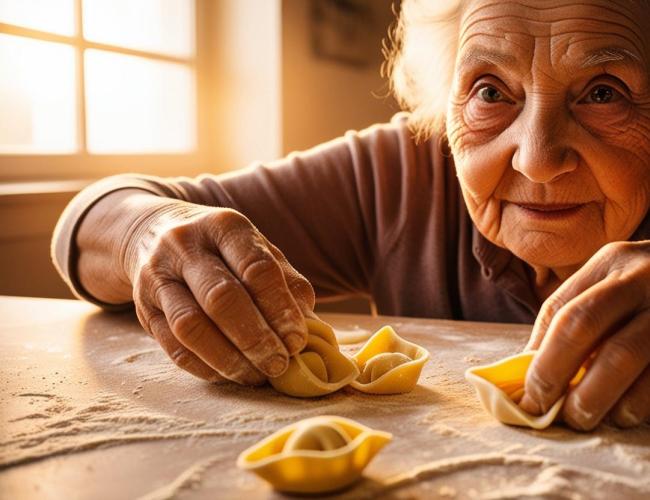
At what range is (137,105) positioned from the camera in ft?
8.64

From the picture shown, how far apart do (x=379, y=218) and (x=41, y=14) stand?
128 centimetres

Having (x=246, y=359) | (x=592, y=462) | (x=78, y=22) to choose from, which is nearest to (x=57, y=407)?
(x=246, y=359)

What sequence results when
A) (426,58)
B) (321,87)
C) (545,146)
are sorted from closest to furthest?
(545,146) < (426,58) < (321,87)

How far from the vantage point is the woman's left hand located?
793mm

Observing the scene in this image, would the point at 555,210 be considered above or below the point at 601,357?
above

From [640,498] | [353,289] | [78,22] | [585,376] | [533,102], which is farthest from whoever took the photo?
[78,22]

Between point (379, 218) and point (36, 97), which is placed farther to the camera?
point (36, 97)

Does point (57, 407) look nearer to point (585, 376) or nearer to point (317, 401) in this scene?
point (317, 401)

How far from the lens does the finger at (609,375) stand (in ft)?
2.59

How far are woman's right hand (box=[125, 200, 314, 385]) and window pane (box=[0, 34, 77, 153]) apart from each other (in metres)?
1.33

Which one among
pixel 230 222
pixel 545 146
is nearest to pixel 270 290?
pixel 230 222

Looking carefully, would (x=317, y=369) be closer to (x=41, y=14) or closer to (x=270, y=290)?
(x=270, y=290)

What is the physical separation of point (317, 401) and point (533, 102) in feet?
2.18

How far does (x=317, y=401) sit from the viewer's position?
92 cm
